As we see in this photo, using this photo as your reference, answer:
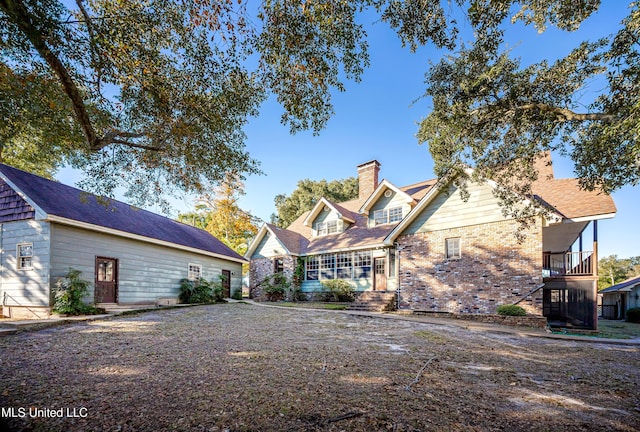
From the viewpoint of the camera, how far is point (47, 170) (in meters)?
20.8

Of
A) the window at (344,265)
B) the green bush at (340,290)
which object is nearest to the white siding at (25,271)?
the green bush at (340,290)

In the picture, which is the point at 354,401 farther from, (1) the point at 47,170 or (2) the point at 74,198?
(1) the point at 47,170

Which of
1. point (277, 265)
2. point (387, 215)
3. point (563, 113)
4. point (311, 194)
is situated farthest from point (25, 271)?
point (311, 194)

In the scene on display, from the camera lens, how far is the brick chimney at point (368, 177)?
74.2 ft

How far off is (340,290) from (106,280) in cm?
1130

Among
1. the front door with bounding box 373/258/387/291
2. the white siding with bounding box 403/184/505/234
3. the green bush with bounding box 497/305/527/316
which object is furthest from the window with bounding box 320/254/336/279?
the green bush with bounding box 497/305/527/316

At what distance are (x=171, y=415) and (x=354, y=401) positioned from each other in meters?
1.88

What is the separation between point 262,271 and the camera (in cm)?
2184

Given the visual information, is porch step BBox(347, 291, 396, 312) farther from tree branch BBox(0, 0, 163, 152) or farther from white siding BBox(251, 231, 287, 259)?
tree branch BBox(0, 0, 163, 152)

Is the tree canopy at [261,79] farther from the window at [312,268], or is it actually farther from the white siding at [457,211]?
the window at [312,268]

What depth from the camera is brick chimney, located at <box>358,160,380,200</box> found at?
22609mm

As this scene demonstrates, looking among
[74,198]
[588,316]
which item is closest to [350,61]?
[588,316]

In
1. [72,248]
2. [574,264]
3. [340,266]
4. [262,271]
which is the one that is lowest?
[262,271]

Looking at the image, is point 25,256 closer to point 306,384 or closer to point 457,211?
point 306,384
